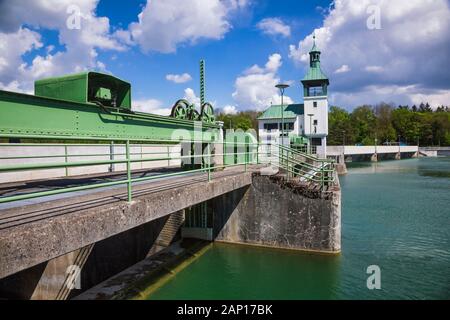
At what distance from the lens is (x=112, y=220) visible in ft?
15.4

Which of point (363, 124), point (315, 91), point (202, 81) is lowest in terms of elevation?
point (202, 81)

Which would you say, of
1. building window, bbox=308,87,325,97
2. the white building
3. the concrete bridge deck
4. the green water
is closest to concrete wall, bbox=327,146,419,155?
the white building

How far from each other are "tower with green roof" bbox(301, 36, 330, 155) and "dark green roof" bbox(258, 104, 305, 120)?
388cm

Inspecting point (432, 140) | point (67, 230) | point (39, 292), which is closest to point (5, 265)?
point (67, 230)

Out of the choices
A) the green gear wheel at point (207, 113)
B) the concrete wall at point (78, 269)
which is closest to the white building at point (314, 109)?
the green gear wheel at point (207, 113)

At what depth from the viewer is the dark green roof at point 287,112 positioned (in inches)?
2249

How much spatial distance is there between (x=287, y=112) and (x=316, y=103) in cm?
631

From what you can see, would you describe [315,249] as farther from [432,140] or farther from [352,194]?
[432,140]

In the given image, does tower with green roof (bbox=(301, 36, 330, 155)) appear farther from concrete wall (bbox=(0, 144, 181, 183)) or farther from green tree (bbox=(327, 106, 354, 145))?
concrete wall (bbox=(0, 144, 181, 183))

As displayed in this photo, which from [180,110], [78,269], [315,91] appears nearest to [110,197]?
[78,269]

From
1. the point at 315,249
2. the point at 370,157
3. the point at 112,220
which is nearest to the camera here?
the point at 112,220

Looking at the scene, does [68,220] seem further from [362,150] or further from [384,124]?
[384,124]

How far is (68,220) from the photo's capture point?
13.1ft
